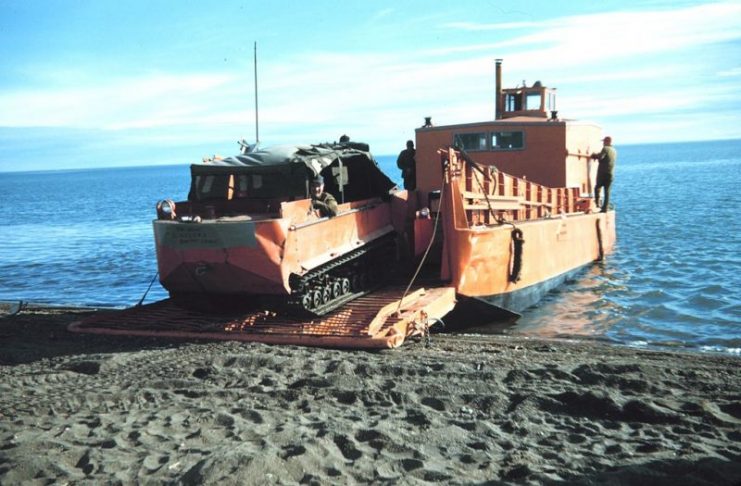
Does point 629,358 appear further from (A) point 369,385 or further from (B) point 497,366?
(A) point 369,385

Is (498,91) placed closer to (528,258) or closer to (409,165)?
(409,165)

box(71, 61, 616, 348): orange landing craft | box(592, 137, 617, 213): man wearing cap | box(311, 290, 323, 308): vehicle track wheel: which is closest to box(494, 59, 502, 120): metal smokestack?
box(592, 137, 617, 213): man wearing cap

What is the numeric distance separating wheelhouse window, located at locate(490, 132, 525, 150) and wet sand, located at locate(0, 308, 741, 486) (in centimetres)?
644

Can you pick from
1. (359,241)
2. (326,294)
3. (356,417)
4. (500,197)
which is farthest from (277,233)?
(500,197)

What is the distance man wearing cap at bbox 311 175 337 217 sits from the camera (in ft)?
35.7

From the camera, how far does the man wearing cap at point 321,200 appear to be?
10.9m

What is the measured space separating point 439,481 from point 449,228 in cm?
667

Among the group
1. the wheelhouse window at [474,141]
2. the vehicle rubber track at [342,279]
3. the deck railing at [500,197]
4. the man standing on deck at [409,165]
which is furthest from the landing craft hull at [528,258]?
the man standing on deck at [409,165]

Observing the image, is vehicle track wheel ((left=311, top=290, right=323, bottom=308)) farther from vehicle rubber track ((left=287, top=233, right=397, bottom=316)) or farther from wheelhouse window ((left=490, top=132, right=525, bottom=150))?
wheelhouse window ((left=490, top=132, right=525, bottom=150))

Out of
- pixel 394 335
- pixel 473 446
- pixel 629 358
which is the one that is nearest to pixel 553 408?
pixel 473 446

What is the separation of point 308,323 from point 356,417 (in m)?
3.67

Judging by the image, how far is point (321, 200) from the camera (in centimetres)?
1100

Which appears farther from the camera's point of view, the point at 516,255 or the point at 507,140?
the point at 507,140

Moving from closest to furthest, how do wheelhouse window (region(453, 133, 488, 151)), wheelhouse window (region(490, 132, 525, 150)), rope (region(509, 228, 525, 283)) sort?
rope (region(509, 228, 525, 283)) < wheelhouse window (region(453, 133, 488, 151)) < wheelhouse window (region(490, 132, 525, 150))
